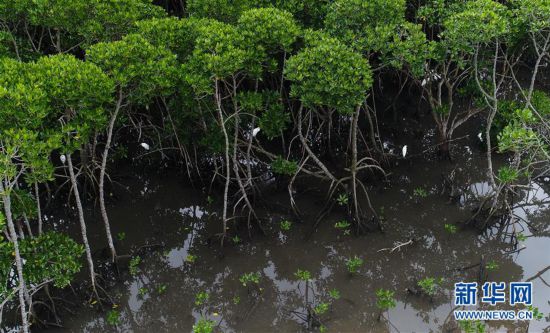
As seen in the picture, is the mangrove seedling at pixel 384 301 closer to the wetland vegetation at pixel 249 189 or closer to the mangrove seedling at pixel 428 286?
the wetland vegetation at pixel 249 189

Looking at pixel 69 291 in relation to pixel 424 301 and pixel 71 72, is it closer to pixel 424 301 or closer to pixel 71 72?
pixel 71 72

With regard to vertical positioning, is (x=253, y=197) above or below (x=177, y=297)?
above

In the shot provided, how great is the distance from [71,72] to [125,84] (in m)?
0.81

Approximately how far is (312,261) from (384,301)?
1611 millimetres

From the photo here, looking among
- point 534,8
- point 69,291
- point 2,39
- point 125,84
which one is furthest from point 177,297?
point 534,8

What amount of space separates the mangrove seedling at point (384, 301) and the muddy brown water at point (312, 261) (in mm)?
86

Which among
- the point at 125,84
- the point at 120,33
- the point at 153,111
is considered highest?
the point at 120,33

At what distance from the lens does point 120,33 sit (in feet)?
27.9

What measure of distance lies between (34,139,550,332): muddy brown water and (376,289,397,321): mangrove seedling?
0.09 m

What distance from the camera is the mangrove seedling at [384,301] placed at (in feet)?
25.1

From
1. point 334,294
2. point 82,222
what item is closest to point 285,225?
point 334,294

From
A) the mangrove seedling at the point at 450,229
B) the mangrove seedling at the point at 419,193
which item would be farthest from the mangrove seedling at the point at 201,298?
the mangrove seedling at the point at 419,193

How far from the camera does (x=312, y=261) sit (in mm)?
8906

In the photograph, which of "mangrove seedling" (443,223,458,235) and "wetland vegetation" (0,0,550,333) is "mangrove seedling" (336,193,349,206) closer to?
"wetland vegetation" (0,0,550,333)
